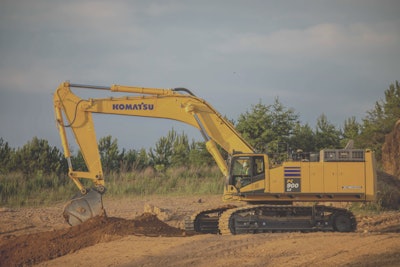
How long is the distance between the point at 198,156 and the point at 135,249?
22304 mm

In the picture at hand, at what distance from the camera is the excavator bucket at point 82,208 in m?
17.6

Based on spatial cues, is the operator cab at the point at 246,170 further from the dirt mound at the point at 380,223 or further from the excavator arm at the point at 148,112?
the dirt mound at the point at 380,223

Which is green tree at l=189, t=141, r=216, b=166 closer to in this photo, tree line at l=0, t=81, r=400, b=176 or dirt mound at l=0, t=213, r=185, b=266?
tree line at l=0, t=81, r=400, b=176

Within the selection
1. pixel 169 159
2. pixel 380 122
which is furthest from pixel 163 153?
pixel 380 122

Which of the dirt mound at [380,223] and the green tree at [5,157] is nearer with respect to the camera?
the dirt mound at [380,223]

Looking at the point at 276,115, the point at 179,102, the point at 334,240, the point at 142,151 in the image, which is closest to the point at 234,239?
the point at 334,240

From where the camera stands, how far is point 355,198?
17.5 m

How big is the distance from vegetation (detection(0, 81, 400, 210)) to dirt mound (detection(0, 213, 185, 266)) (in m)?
9.98

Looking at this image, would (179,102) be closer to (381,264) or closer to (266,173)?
(266,173)

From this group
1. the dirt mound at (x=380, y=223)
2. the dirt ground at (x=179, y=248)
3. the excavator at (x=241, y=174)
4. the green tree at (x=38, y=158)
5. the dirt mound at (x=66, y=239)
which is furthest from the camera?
the green tree at (x=38, y=158)

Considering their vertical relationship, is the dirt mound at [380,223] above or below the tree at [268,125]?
below

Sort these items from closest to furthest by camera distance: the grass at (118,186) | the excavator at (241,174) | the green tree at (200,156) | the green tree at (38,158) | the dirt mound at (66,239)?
the dirt mound at (66,239) < the excavator at (241,174) < the grass at (118,186) < the green tree at (38,158) < the green tree at (200,156)

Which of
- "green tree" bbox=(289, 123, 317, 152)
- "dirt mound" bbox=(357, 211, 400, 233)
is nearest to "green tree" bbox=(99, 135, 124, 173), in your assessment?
"green tree" bbox=(289, 123, 317, 152)

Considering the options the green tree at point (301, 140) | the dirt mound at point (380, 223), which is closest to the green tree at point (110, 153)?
the green tree at point (301, 140)
